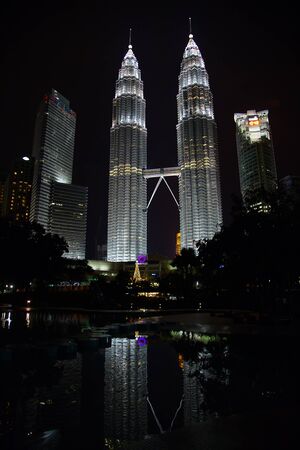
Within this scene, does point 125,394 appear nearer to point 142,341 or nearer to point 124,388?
point 124,388

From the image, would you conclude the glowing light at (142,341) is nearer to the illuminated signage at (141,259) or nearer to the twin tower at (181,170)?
the twin tower at (181,170)

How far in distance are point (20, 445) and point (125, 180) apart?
593 ft

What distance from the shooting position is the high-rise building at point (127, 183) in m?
178

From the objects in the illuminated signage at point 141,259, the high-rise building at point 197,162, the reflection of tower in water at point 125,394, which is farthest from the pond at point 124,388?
the illuminated signage at point 141,259

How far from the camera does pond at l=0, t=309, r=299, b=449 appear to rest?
5.41m

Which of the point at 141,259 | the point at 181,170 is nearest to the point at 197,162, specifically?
the point at 181,170

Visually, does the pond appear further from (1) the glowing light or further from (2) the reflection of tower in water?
(1) the glowing light

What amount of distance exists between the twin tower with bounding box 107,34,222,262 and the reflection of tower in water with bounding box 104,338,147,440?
508 feet

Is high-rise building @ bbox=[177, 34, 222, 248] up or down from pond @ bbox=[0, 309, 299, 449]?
up

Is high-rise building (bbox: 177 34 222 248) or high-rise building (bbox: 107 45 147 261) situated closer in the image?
high-rise building (bbox: 177 34 222 248)

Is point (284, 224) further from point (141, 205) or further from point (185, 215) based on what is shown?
point (141, 205)

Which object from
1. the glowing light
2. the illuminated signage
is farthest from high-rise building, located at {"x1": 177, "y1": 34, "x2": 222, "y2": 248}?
the glowing light

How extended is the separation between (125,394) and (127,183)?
178 metres

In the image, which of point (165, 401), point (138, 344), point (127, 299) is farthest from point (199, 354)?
point (127, 299)
